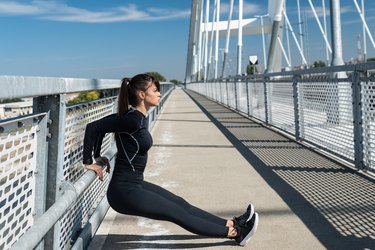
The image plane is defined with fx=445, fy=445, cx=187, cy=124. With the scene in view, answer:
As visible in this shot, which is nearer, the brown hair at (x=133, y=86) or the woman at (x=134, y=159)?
the woman at (x=134, y=159)

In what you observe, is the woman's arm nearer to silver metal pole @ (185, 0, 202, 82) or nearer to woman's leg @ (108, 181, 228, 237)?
woman's leg @ (108, 181, 228, 237)

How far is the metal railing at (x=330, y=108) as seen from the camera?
17.7ft

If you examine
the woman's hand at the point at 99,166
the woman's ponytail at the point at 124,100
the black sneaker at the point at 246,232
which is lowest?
the black sneaker at the point at 246,232

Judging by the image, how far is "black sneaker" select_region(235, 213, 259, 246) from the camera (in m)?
3.28


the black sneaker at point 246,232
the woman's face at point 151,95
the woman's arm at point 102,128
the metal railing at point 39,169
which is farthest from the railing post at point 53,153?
the black sneaker at point 246,232

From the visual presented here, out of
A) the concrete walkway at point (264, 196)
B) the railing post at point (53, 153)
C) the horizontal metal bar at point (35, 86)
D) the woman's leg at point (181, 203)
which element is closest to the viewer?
the horizontal metal bar at point (35, 86)

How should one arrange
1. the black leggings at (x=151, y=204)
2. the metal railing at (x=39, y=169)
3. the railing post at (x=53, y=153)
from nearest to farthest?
the metal railing at (x=39, y=169), the railing post at (x=53, y=153), the black leggings at (x=151, y=204)

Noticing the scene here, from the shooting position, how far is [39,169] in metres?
2.32

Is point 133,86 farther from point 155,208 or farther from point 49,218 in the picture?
point 49,218

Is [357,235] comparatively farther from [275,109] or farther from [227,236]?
[275,109]

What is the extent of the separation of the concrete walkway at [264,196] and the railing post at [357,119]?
21cm

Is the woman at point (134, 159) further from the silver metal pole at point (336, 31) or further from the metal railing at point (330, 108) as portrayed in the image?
the silver metal pole at point (336, 31)

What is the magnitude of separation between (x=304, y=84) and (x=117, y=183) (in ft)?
18.5

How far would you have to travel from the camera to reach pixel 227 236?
10.8 feet
